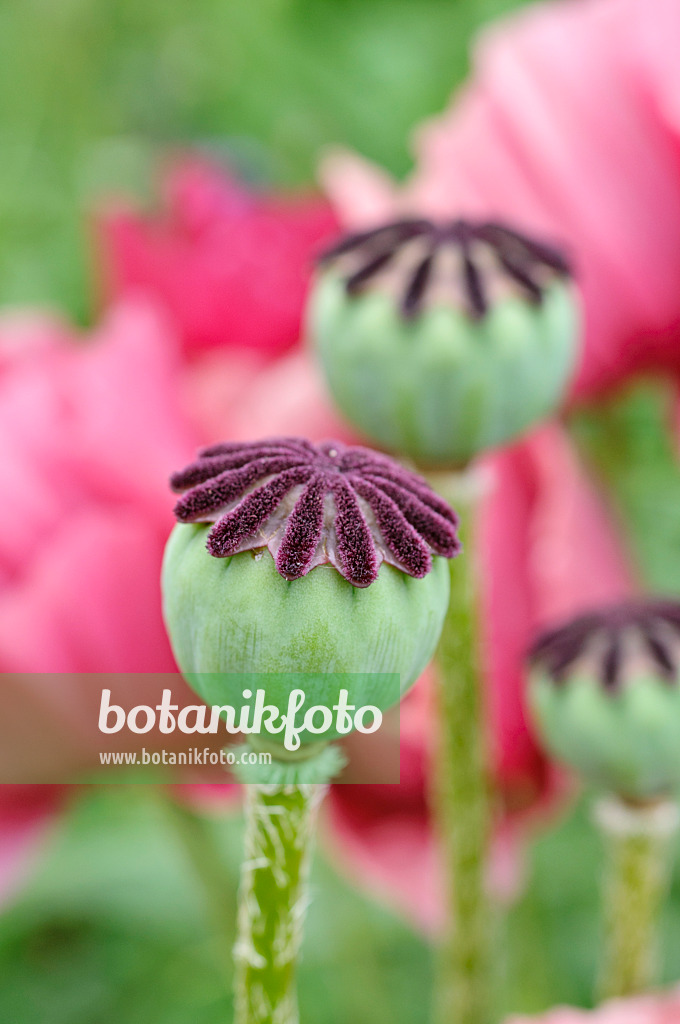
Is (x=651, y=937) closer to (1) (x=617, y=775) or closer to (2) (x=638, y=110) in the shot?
(1) (x=617, y=775)

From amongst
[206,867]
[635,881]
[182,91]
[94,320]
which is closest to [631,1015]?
[635,881]

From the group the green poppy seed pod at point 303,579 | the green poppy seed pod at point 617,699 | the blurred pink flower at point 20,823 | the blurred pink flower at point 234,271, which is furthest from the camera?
the blurred pink flower at point 234,271

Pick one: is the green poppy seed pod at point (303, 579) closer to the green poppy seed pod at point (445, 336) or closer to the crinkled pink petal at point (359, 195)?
the green poppy seed pod at point (445, 336)

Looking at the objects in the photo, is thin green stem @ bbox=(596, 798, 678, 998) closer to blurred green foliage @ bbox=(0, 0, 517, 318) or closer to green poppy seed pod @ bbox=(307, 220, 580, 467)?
green poppy seed pod @ bbox=(307, 220, 580, 467)

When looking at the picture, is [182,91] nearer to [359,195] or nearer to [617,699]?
[359,195]

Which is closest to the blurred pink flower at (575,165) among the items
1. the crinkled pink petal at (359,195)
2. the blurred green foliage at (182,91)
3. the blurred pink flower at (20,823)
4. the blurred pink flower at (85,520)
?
the crinkled pink petal at (359,195)

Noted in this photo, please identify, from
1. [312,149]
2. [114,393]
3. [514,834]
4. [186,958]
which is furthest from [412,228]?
[312,149]
